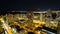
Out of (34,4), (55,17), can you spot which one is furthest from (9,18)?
(55,17)

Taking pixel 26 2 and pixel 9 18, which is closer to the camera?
pixel 9 18

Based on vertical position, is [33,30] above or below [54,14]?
below

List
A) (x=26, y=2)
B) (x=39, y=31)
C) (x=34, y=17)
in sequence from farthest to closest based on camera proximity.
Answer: (x=26, y=2) < (x=34, y=17) < (x=39, y=31)

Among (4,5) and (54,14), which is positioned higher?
(4,5)

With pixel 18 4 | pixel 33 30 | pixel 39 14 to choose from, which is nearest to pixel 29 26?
pixel 33 30

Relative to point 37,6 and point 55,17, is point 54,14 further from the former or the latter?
point 37,6

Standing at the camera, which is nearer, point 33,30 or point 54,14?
point 33,30

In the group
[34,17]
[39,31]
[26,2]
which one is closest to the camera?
[39,31]

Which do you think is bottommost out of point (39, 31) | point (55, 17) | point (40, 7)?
point (39, 31)

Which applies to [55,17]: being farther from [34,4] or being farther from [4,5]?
[4,5]
